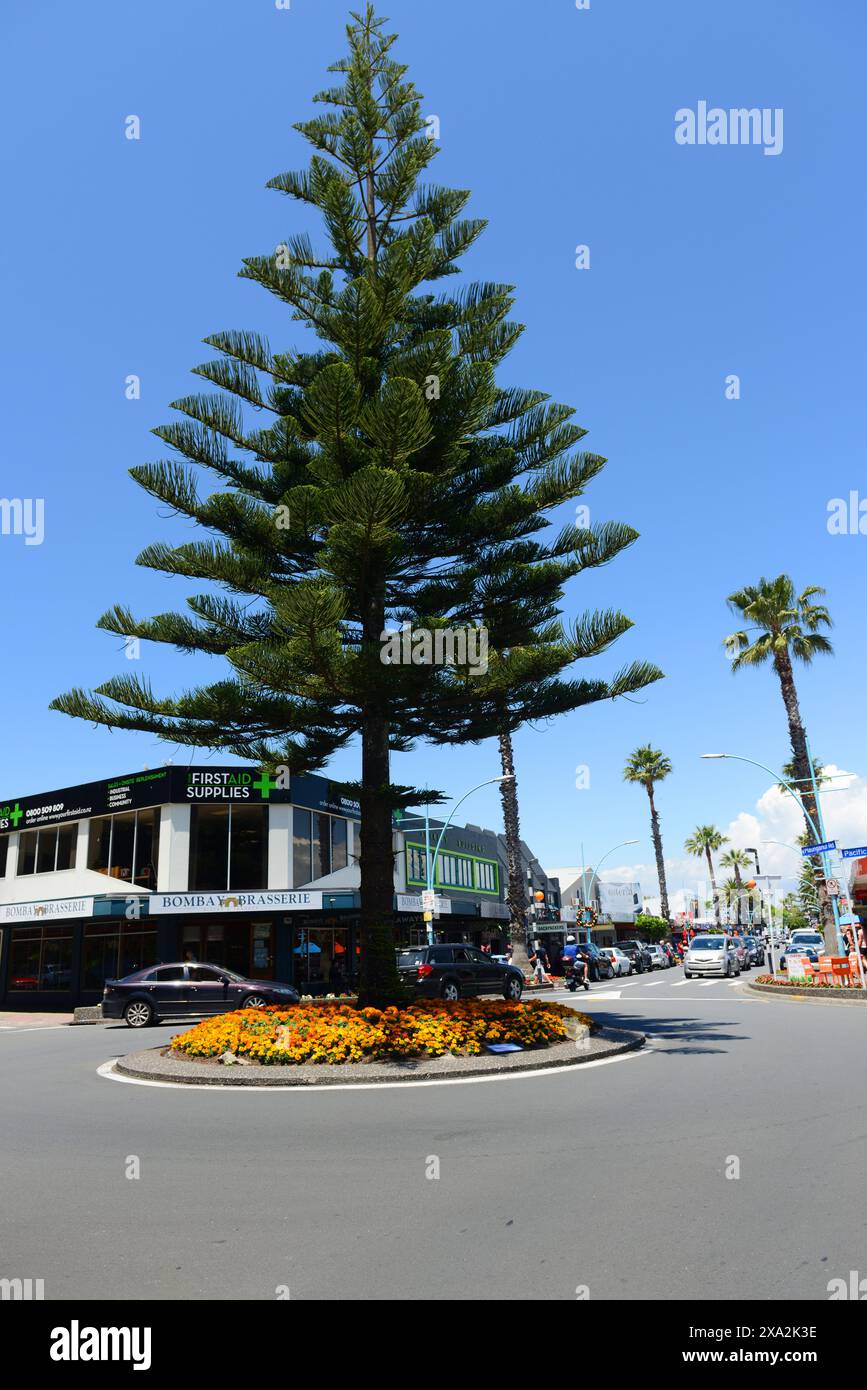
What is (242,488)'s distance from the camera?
1527cm

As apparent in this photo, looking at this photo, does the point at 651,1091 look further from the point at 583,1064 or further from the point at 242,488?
the point at 242,488

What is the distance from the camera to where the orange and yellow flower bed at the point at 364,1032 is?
→ 11.7 meters

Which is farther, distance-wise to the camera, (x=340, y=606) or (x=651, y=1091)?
(x=340, y=606)

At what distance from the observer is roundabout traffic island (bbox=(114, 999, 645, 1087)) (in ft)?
36.6

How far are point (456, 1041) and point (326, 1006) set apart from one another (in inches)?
105

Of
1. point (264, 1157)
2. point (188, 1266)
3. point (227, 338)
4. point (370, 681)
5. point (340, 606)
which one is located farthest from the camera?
point (227, 338)

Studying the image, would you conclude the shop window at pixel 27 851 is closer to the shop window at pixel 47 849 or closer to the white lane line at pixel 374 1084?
the shop window at pixel 47 849

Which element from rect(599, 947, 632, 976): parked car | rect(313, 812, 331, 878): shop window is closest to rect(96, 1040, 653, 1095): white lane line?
rect(313, 812, 331, 878): shop window

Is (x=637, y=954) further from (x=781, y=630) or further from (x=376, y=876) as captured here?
(x=376, y=876)

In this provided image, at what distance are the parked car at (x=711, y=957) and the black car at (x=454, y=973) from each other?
1733 cm

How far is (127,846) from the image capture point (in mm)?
30031

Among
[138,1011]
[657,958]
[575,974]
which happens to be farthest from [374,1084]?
[657,958]
